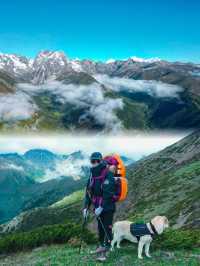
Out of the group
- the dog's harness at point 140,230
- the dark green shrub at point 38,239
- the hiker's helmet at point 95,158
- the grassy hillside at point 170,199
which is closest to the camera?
the dog's harness at point 140,230

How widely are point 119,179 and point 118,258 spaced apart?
476cm

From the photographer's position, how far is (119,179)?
23.2 m

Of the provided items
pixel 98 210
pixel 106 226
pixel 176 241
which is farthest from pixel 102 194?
pixel 176 241

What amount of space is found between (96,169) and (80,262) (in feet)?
18.4

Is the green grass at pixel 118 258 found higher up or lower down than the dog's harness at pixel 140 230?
lower down

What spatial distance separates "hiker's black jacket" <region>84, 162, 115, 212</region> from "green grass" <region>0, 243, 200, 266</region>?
9.98ft

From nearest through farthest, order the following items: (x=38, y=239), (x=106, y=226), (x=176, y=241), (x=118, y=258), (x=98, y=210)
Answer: (x=98, y=210)
(x=118, y=258)
(x=106, y=226)
(x=176, y=241)
(x=38, y=239)

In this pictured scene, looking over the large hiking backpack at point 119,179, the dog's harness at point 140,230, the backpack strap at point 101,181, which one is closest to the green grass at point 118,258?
the dog's harness at point 140,230

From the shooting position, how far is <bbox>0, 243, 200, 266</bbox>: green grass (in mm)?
23016

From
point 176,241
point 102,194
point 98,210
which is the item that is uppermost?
point 102,194

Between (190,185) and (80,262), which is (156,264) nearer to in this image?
(80,262)

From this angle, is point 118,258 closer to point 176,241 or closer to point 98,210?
point 98,210

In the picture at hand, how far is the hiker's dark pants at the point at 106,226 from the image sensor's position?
78.3 feet

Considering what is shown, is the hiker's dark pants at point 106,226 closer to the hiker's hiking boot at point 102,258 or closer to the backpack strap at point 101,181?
the backpack strap at point 101,181
